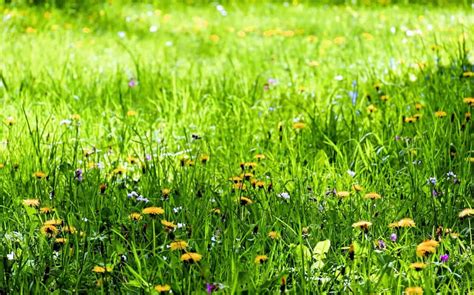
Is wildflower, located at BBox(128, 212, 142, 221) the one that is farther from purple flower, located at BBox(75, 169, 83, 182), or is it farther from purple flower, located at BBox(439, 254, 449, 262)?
purple flower, located at BBox(439, 254, 449, 262)

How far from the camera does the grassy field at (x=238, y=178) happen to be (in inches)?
72.7

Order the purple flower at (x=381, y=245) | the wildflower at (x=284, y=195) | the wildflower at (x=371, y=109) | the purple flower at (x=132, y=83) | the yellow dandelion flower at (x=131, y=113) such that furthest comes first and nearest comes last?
the purple flower at (x=132, y=83) < the yellow dandelion flower at (x=131, y=113) < the wildflower at (x=371, y=109) < the wildflower at (x=284, y=195) < the purple flower at (x=381, y=245)

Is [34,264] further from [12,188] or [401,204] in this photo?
[401,204]

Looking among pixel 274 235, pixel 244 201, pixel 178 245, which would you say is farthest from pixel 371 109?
pixel 178 245

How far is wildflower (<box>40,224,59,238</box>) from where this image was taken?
1888mm

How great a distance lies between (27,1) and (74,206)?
18.6ft

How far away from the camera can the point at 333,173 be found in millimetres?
2549

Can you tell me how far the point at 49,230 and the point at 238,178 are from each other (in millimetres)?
735

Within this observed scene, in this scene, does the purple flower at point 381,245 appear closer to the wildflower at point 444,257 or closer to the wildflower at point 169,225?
the wildflower at point 444,257

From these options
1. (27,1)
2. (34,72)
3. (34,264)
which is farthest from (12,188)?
(27,1)

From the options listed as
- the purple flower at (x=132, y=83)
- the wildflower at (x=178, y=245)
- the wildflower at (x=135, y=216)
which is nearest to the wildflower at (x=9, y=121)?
the purple flower at (x=132, y=83)

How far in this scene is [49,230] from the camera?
1.90 m

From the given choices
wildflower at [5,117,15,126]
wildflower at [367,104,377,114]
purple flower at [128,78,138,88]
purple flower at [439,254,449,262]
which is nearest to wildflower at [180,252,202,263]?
purple flower at [439,254,449,262]

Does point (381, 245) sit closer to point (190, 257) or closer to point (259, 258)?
point (259, 258)
